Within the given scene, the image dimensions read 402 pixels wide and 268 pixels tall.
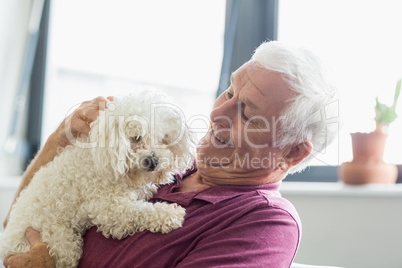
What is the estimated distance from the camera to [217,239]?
1094mm

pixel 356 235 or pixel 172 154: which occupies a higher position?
pixel 172 154

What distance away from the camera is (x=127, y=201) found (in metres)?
1.23

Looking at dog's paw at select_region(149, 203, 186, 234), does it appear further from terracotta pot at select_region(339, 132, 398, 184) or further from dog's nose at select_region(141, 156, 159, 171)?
terracotta pot at select_region(339, 132, 398, 184)

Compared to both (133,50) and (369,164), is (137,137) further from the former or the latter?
(133,50)

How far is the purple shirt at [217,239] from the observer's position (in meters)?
1.05

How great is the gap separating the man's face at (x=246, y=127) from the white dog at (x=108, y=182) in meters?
0.12

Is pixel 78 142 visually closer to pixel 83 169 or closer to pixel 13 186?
pixel 83 169

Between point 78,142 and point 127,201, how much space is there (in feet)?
0.89

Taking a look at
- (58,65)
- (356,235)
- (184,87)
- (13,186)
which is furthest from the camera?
(58,65)

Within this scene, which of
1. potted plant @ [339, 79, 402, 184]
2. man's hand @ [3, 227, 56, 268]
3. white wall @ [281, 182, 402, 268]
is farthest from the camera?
potted plant @ [339, 79, 402, 184]

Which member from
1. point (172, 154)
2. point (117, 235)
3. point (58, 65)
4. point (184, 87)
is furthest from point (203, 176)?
point (58, 65)

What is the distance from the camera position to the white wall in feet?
5.49

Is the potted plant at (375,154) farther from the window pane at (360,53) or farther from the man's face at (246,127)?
the man's face at (246,127)

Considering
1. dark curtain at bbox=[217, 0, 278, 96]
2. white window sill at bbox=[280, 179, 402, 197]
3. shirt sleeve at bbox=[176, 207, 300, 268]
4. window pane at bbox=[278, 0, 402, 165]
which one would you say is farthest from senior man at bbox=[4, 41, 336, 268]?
dark curtain at bbox=[217, 0, 278, 96]
